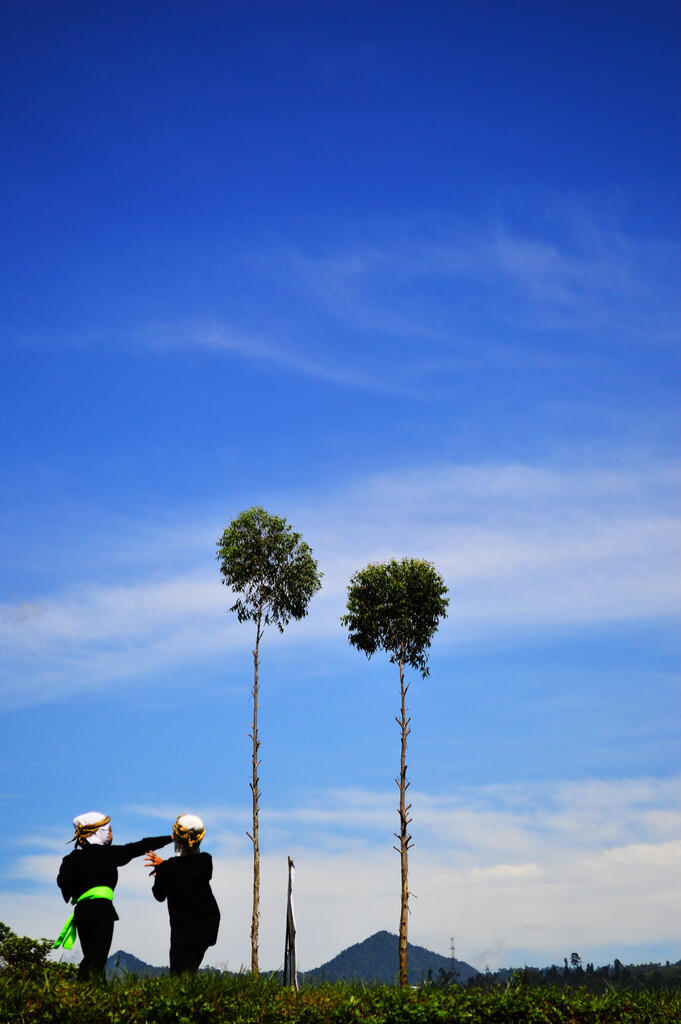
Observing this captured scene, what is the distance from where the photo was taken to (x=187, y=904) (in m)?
10.6

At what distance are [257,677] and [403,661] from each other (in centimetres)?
648

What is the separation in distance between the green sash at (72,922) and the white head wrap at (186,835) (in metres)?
1.05

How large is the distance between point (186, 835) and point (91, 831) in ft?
4.30

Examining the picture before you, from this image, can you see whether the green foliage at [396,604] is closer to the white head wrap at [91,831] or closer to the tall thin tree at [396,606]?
the tall thin tree at [396,606]

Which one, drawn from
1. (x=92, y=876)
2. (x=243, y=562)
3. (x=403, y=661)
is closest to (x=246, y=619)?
(x=243, y=562)

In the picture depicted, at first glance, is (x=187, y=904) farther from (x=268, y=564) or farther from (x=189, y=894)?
(x=268, y=564)

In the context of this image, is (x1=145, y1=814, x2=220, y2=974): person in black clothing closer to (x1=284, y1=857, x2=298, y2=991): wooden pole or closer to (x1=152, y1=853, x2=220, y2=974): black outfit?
(x1=152, y1=853, x2=220, y2=974): black outfit

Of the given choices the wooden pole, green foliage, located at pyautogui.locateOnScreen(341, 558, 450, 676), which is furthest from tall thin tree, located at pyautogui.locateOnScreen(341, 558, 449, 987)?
the wooden pole

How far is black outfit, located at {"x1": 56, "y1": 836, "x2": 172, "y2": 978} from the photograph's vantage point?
10969 mm

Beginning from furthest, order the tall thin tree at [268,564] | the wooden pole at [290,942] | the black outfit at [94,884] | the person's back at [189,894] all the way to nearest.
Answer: the tall thin tree at [268,564]
the wooden pole at [290,942]
the black outfit at [94,884]
the person's back at [189,894]

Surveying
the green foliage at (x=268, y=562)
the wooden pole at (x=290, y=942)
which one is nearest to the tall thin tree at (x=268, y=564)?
the green foliage at (x=268, y=562)

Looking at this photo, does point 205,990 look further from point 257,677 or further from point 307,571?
point 307,571

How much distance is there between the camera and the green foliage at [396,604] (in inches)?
1439

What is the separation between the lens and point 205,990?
32.6 feet
